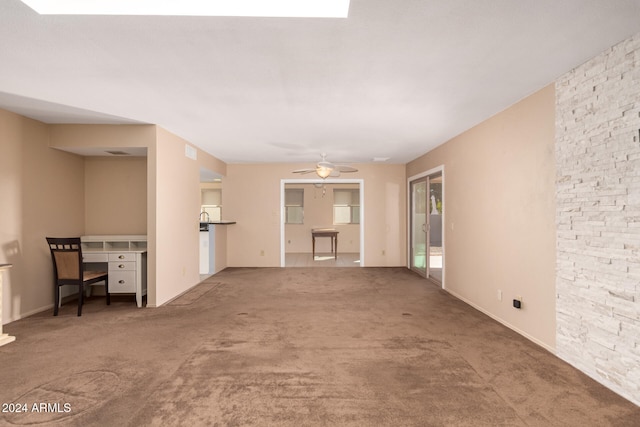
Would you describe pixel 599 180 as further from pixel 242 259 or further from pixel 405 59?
pixel 242 259

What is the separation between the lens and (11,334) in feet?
10.2

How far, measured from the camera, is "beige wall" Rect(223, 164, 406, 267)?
709 cm

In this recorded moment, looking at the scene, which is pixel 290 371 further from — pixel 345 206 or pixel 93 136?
pixel 345 206

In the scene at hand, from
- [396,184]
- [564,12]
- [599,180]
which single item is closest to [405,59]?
[564,12]

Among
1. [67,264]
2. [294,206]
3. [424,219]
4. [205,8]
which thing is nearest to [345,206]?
[294,206]

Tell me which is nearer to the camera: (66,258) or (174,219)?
(66,258)

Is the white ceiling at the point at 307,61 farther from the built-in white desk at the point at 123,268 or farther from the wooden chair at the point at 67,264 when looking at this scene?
the built-in white desk at the point at 123,268

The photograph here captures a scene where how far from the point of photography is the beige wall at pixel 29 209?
11.4 ft

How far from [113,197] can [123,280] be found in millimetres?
1476

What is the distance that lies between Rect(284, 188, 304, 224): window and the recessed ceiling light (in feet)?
27.3

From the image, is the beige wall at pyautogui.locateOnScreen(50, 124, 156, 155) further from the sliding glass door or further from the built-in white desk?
the sliding glass door

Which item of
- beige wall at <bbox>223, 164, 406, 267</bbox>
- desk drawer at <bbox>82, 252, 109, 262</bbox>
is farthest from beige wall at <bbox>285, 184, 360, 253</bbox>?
desk drawer at <bbox>82, 252, 109, 262</bbox>

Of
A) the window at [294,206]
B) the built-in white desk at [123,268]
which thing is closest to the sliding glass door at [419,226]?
the window at [294,206]

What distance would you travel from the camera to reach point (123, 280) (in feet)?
13.4
